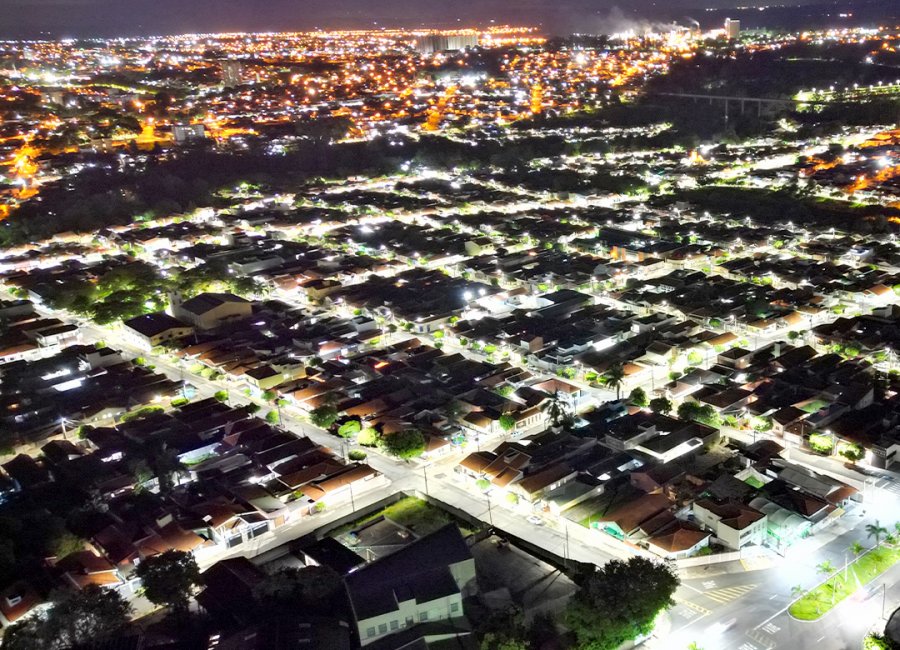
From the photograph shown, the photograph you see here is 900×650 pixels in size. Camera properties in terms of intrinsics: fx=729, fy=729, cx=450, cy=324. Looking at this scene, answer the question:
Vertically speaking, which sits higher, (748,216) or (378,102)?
(378,102)

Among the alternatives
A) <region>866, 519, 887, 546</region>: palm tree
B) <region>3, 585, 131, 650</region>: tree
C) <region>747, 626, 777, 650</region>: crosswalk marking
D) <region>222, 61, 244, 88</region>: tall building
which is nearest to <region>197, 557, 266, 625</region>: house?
<region>3, 585, 131, 650</region>: tree

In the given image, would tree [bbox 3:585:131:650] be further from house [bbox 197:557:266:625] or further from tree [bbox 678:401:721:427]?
tree [bbox 678:401:721:427]

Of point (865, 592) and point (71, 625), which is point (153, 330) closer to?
Result: point (71, 625)

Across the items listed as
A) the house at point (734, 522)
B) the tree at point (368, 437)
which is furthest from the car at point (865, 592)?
the tree at point (368, 437)

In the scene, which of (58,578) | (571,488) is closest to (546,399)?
(571,488)

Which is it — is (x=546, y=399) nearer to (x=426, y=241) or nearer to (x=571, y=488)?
(x=571, y=488)

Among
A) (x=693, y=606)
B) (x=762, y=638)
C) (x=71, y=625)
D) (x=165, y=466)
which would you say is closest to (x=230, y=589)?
(x=71, y=625)
